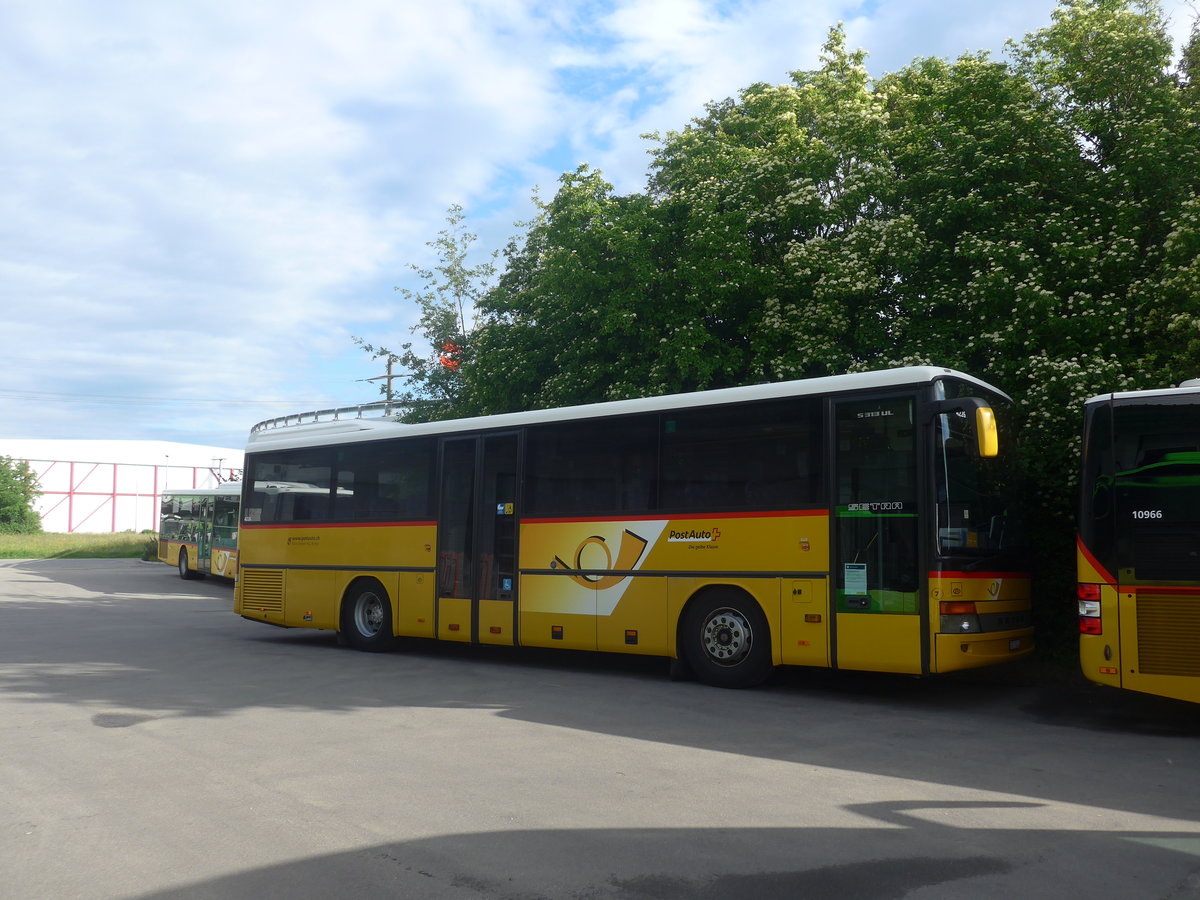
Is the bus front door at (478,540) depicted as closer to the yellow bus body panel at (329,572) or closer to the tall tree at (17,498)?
the yellow bus body panel at (329,572)

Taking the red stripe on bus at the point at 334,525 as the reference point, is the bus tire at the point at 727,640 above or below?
below

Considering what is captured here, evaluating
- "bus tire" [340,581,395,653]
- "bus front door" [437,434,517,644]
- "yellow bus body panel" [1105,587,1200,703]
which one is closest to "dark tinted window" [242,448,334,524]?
"bus tire" [340,581,395,653]

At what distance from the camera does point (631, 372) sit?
60.0 ft

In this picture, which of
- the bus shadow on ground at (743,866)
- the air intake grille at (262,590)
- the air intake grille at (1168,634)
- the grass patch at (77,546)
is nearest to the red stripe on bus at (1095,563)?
the air intake grille at (1168,634)

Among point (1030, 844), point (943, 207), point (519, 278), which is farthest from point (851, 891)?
point (519, 278)

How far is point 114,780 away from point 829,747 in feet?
16.8

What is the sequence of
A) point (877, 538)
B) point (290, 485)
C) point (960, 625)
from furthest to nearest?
1. point (290, 485)
2. point (877, 538)
3. point (960, 625)

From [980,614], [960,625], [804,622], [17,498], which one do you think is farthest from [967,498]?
[17,498]

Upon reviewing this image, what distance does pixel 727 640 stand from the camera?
11.1 meters

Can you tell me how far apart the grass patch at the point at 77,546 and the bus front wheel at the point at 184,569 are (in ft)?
58.0

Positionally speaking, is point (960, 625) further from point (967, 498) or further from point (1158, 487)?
point (1158, 487)

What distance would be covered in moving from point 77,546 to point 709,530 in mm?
57883

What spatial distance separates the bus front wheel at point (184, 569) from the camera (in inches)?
1427

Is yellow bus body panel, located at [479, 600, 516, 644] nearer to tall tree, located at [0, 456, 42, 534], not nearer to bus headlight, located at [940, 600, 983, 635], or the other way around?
bus headlight, located at [940, 600, 983, 635]
